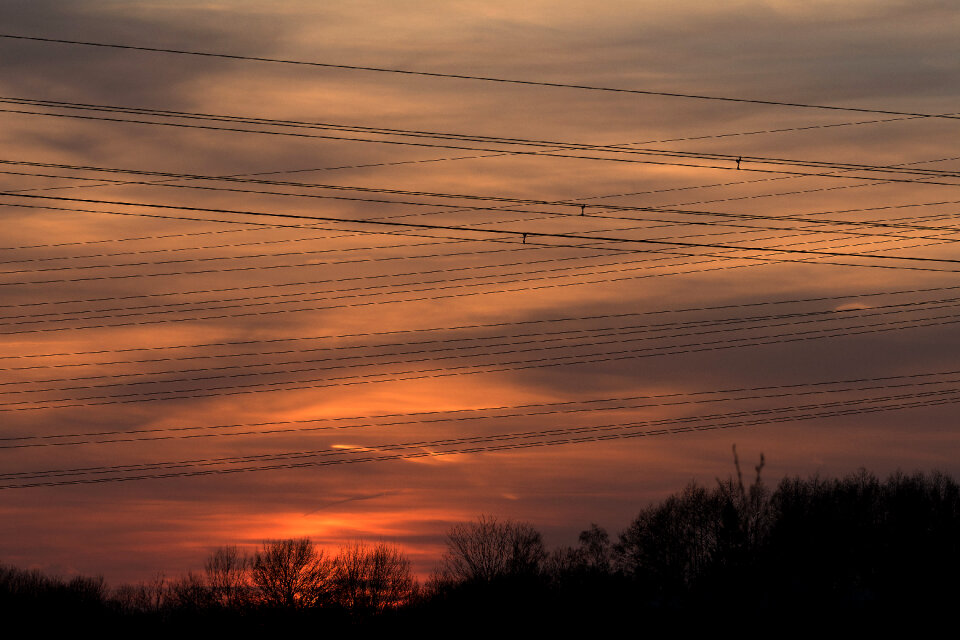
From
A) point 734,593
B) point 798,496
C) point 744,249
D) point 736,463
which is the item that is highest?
point 798,496

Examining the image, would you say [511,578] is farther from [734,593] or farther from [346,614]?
[734,593]

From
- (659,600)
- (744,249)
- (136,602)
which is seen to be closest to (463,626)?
(659,600)

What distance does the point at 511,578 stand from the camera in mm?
94500

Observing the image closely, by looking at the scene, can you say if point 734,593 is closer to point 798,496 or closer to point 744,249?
point 744,249

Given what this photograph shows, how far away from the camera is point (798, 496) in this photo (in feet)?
335

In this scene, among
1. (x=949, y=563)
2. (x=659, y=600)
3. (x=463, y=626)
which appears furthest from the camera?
(x=949, y=563)

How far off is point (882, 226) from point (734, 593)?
19156 mm

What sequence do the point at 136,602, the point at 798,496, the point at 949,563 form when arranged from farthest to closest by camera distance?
the point at 136,602 < the point at 798,496 < the point at 949,563

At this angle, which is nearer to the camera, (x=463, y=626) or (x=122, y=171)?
(x=122, y=171)

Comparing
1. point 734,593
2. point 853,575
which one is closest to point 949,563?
point 853,575

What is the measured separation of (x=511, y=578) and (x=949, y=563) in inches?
1195

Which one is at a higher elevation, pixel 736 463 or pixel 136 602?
pixel 136 602

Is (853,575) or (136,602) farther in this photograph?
(136,602)

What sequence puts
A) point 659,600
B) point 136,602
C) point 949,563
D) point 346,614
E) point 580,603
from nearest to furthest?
1. point 659,600
2. point 580,603
3. point 949,563
4. point 346,614
5. point 136,602
